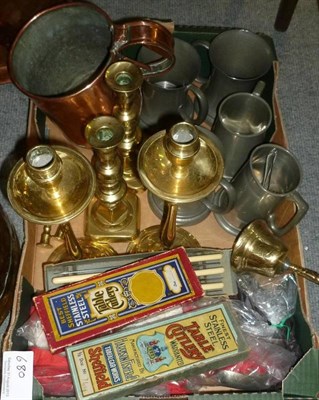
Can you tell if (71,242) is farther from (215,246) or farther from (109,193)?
(215,246)

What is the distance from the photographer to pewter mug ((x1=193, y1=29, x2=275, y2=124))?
37.2 inches

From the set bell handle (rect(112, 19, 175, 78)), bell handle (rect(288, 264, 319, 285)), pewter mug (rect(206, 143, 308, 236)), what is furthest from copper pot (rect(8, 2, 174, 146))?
bell handle (rect(288, 264, 319, 285))

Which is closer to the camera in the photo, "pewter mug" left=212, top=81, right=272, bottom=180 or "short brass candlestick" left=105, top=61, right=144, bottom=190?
"short brass candlestick" left=105, top=61, right=144, bottom=190

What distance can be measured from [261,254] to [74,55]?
1.47ft

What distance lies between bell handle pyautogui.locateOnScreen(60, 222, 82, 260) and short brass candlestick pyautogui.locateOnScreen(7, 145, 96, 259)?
9cm

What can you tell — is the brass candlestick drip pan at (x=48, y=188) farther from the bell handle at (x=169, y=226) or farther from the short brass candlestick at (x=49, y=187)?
the bell handle at (x=169, y=226)

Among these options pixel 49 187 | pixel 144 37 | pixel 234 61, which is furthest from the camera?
pixel 234 61

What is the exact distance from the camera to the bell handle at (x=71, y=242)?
2.40 ft

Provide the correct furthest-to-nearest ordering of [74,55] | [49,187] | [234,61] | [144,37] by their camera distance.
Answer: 1. [234,61]
2. [74,55]
3. [144,37]
4. [49,187]

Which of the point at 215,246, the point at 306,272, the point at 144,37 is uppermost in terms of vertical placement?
the point at 144,37

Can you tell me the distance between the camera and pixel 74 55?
2.82ft

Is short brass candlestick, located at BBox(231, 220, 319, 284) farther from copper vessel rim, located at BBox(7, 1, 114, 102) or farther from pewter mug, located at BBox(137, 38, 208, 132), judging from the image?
copper vessel rim, located at BBox(7, 1, 114, 102)

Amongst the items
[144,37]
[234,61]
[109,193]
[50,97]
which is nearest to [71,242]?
[109,193]

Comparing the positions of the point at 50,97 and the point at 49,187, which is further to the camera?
the point at 50,97
